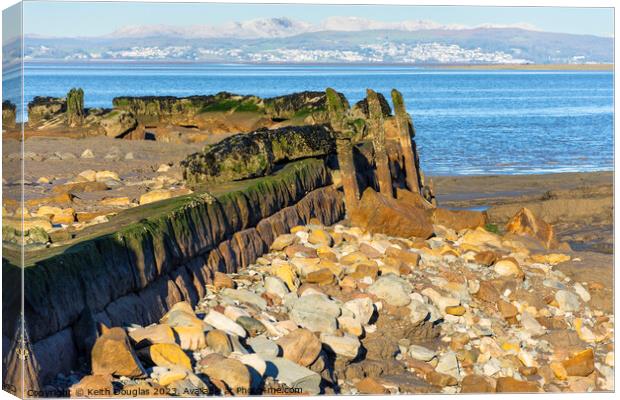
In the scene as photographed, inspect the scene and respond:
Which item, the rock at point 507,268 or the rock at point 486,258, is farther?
the rock at point 486,258

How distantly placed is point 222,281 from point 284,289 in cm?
67

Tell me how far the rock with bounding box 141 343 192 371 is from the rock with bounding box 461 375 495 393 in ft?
9.53

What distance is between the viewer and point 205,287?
11055 mm

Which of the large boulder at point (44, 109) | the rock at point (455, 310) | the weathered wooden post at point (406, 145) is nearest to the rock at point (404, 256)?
the rock at point (455, 310)

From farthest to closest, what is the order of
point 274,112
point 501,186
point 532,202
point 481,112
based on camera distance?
point 481,112
point 274,112
point 501,186
point 532,202

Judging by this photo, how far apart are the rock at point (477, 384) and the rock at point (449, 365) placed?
0.39 feet

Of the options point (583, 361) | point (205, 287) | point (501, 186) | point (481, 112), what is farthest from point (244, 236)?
point (481, 112)

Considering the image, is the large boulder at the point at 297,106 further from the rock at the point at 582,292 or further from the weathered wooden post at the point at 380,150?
the rock at the point at 582,292

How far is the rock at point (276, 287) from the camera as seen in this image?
451 inches

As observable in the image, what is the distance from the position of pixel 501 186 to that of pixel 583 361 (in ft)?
61.8

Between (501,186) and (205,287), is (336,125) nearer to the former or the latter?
(205,287)

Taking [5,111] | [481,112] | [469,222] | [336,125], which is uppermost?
[5,111]

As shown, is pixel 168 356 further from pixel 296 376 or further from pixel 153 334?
pixel 296 376

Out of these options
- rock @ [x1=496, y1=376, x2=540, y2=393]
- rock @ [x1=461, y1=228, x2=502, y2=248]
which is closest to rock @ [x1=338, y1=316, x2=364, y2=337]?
rock @ [x1=496, y1=376, x2=540, y2=393]
